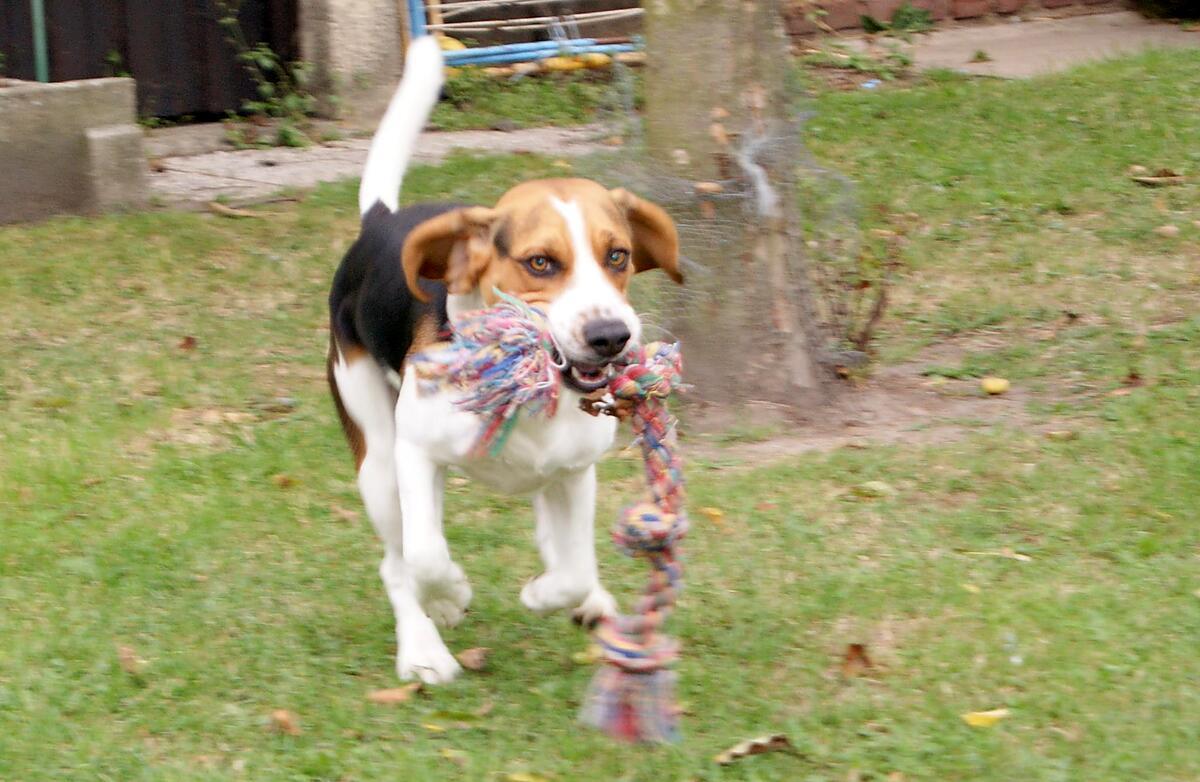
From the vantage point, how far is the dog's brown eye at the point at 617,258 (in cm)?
402

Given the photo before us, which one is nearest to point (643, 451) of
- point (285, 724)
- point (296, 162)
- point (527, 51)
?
point (285, 724)

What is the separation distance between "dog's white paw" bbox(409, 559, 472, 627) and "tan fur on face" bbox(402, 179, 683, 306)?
715 millimetres

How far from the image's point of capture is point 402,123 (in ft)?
16.5

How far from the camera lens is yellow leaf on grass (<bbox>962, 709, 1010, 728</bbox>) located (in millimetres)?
3957

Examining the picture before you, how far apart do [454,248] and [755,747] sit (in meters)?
1.48

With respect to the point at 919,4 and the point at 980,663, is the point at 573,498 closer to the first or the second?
the point at 980,663

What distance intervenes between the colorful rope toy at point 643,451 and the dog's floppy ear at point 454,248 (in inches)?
10.4

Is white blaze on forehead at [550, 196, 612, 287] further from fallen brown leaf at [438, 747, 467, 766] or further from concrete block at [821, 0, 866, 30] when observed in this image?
concrete block at [821, 0, 866, 30]

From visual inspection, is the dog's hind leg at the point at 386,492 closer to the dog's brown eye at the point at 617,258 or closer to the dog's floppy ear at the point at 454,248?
the dog's floppy ear at the point at 454,248

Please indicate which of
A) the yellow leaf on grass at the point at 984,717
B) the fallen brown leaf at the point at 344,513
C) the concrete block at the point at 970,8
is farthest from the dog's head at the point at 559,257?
the concrete block at the point at 970,8

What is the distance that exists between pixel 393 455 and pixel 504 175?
189 inches

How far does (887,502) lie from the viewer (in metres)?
5.52

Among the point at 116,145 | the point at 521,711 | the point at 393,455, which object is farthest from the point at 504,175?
the point at 521,711

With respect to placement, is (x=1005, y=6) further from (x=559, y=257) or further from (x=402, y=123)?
(x=559, y=257)
